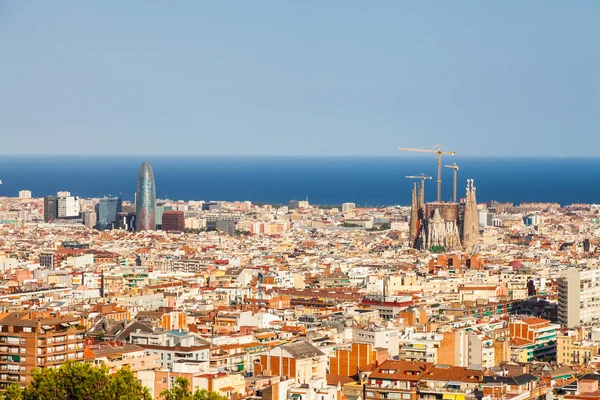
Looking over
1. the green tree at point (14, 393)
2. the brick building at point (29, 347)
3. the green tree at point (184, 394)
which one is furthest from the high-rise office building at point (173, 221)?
the green tree at point (14, 393)

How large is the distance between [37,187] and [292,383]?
124 meters

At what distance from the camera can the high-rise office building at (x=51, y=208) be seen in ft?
342

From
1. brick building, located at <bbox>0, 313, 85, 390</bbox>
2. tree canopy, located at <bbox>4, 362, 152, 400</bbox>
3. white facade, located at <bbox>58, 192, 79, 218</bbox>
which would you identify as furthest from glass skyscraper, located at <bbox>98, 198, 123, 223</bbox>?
tree canopy, located at <bbox>4, 362, 152, 400</bbox>

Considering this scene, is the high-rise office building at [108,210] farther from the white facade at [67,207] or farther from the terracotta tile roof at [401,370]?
the terracotta tile roof at [401,370]

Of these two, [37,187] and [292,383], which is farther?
[37,187]

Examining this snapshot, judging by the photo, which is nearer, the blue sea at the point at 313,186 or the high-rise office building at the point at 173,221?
the high-rise office building at the point at 173,221

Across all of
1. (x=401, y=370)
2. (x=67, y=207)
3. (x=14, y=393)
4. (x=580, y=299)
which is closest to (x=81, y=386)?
(x=14, y=393)

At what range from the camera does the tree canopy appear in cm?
2488

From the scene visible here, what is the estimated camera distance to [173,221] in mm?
94438

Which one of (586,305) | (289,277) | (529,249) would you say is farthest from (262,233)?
(586,305)

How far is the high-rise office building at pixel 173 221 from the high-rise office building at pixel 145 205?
30.4 inches

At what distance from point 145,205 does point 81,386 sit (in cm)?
7096

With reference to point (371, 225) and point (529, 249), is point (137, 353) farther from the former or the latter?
point (371, 225)

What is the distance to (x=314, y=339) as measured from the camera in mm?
36688
